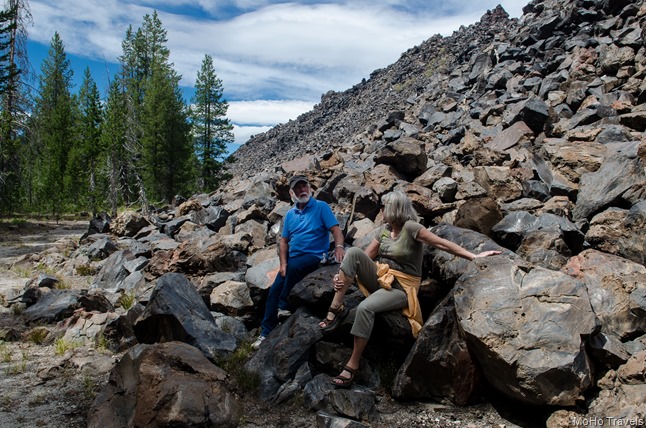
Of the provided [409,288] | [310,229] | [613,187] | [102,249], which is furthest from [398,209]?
[102,249]

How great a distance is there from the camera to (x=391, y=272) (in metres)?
5.39

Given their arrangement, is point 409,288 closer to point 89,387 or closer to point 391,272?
point 391,272

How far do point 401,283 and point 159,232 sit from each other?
11702 mm

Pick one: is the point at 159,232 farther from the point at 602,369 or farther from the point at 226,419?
the point at 602,369

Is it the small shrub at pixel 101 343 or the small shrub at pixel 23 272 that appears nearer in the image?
the small shrub at pixel 101 343

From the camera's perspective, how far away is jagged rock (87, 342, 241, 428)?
4520 mm

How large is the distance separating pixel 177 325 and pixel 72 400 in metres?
1.52

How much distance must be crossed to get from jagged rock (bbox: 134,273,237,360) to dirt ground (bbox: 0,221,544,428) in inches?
33.8

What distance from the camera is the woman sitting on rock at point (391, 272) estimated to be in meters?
5.16

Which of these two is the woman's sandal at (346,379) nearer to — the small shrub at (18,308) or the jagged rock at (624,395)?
the jagged rock at (624,395)

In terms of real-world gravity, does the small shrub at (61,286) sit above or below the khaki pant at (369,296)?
below

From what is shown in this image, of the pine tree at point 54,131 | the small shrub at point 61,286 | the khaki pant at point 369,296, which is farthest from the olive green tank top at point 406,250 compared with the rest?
the pine tree at point 54,131

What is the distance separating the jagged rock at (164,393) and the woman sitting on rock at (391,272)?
52.7 inches

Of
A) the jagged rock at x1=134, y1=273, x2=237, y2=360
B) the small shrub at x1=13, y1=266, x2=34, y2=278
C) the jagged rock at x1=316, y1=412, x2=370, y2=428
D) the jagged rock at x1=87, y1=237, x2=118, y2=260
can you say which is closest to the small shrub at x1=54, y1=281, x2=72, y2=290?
the jagged rock at x1=87, y1=237, x2=118, y2=260
